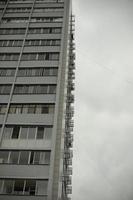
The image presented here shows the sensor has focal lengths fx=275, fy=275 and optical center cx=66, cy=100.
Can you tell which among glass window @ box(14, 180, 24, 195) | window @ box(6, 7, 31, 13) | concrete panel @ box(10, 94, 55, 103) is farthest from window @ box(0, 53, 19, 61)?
glass window @ box(14, 180, 24, 195)

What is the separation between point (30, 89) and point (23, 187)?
14.9 m

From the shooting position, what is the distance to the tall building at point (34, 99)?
3195 centimetres

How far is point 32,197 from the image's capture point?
30.6 m

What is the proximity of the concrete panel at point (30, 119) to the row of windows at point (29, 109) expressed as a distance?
735mm

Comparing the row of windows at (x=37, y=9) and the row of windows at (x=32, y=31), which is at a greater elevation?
the row of windows at (x=37, y=9)

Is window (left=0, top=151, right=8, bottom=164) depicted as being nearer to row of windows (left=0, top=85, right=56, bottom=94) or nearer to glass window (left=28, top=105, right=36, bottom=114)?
glass window (left=28, top=105, right=36, bottom=114)

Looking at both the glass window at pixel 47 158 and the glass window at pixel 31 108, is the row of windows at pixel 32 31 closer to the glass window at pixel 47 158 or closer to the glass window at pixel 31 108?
the glass window at pixel 31 108

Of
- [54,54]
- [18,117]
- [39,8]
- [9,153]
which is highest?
[39,8]

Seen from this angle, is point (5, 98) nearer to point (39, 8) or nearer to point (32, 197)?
point (32, 197)

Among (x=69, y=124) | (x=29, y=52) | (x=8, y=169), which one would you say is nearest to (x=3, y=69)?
(x=29, y=52)

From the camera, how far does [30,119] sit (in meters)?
36.9

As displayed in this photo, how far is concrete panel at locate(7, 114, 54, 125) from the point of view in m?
36.5

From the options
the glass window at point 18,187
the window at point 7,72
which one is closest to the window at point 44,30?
the window at point 7,72

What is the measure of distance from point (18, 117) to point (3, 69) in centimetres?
1031
